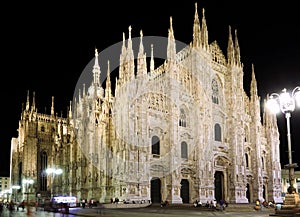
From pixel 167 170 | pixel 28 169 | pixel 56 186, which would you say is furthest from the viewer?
pixel 28 169

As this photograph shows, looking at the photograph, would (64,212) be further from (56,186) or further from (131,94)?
(56,186)

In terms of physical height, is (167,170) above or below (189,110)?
below

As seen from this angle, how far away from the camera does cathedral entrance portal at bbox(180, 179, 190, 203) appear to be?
4250cm

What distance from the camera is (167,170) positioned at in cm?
4006

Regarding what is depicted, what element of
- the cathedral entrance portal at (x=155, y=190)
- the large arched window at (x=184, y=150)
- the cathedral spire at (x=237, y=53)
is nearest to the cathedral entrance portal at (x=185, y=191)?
the large arched window at (x=184, y=150)

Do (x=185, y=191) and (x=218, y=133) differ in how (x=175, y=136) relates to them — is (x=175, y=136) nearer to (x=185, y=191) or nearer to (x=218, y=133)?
(x=185, y=191)

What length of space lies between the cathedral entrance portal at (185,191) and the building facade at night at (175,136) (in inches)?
4.5

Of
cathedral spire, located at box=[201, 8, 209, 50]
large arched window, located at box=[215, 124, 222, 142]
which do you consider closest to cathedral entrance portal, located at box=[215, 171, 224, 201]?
large arched window, located at box=[215, 124, 222, 142]

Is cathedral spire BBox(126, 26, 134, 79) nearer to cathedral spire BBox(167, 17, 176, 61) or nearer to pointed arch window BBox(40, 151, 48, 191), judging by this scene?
cathedral spire BBox(167, 17, 176, 61)

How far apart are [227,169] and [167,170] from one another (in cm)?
1090

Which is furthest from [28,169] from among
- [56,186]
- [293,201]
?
[293,201]

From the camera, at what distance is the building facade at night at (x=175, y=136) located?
127ft

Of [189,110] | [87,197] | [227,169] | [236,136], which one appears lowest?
[87,197]

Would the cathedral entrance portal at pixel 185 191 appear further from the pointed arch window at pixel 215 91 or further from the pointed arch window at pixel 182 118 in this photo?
the pointed arch window at pixel 215 91
